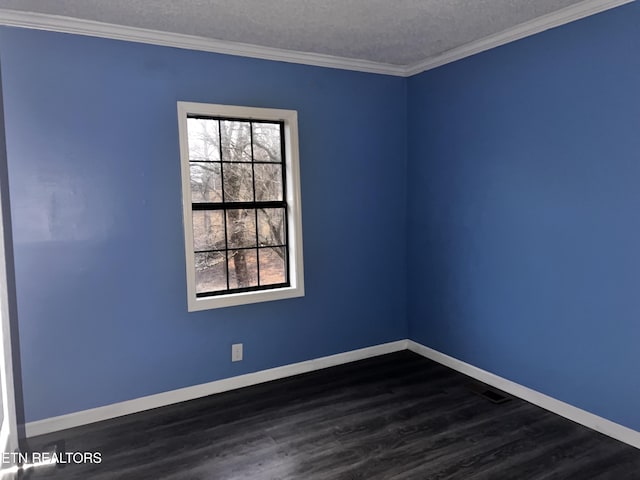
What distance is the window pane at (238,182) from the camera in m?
3.21

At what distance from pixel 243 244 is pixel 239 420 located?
1223 millimetres

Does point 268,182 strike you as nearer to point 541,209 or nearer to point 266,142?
point 266,142

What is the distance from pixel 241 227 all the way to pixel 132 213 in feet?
2.50

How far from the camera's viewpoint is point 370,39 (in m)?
3.07

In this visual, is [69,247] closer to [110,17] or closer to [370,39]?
[110,17]

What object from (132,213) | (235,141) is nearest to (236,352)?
(132,213)

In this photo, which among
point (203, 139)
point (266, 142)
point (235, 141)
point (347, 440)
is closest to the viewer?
point (347, 440)

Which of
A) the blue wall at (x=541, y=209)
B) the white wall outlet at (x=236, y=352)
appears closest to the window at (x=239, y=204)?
the white wall outlet at (x=236, y=352)

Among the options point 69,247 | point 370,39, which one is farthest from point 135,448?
point 370,39

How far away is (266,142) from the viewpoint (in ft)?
11.0

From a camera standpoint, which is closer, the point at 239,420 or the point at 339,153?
the point at 239,420

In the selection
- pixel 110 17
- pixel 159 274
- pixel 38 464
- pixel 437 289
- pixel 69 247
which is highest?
pixel 110 17

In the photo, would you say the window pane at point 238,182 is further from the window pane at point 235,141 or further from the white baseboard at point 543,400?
the white baseboard at point 543,400

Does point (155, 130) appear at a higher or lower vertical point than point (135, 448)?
higher
